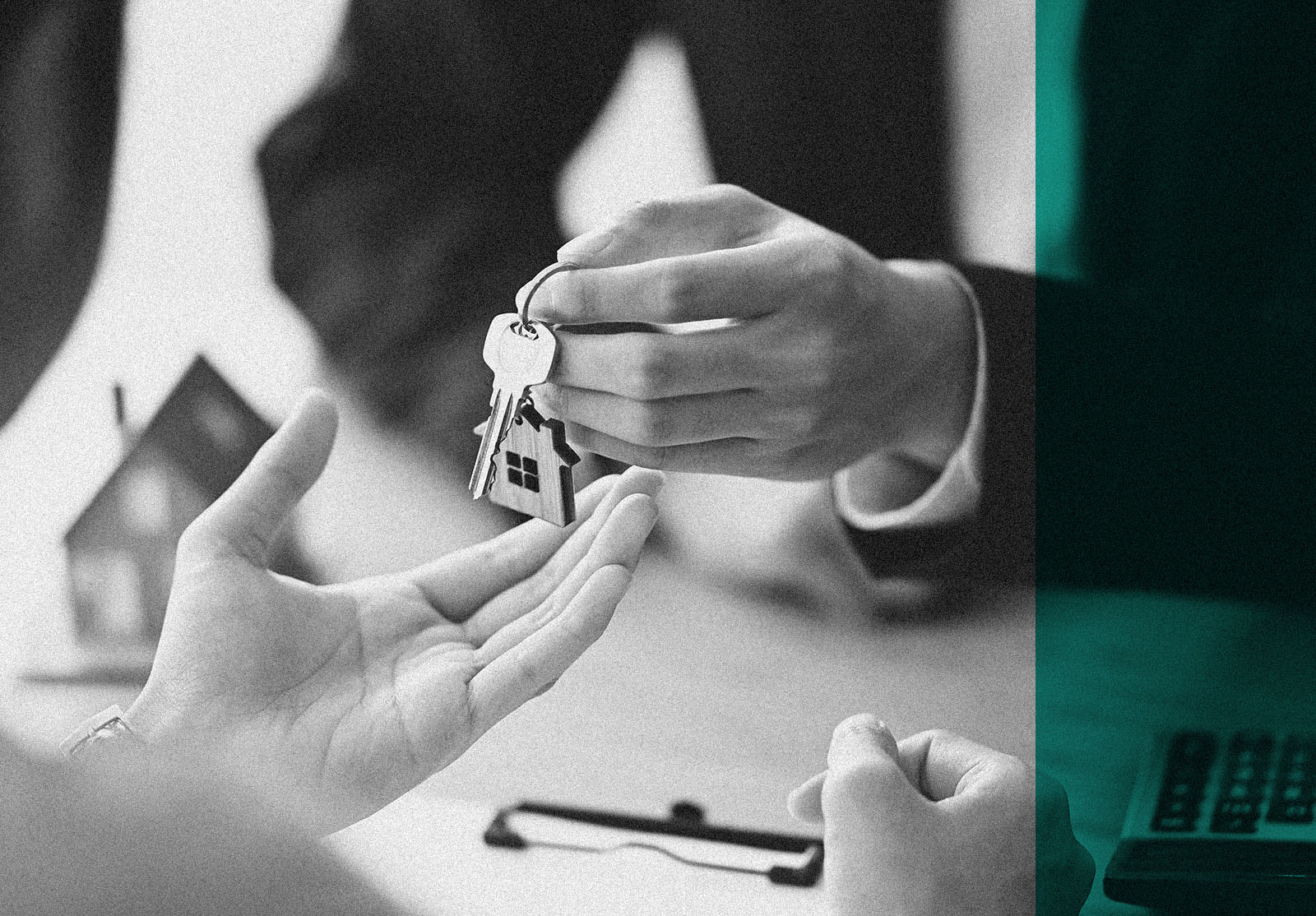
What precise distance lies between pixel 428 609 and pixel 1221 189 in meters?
0.59

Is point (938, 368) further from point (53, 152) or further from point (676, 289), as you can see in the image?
point (53, 152)

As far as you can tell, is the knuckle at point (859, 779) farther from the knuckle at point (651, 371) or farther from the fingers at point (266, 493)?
the fingers at point (266, 493)

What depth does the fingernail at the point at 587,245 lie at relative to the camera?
62 cm

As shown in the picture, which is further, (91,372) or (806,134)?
(91,372)

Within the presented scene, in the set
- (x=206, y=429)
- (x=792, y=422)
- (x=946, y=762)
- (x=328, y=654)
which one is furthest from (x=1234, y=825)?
(x=206, y=429)

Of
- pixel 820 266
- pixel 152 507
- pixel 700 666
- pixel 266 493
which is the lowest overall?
pixel 700 666

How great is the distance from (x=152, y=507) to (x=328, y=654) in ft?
1.44

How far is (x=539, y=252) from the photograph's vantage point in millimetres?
979

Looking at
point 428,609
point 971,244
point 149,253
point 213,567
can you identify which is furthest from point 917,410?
point 149,253

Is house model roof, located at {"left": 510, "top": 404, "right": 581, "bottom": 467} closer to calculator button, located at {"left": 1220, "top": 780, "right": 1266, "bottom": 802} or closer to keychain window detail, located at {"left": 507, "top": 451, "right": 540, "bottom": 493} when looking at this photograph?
keychain window detail, located at {"left": 507, "top": 451, "right": 540, "bottom": 493}

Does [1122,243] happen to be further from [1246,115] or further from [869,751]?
[869,751]

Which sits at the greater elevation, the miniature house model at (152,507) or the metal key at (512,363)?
the metal key at (512,363)

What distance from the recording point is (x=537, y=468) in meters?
0.65

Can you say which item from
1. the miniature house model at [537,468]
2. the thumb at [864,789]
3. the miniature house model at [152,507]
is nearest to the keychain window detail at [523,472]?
the miniature house model at [537,468]
